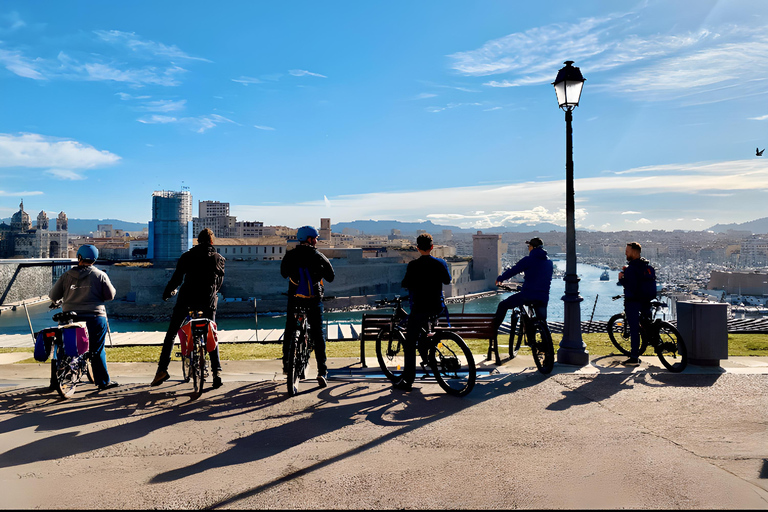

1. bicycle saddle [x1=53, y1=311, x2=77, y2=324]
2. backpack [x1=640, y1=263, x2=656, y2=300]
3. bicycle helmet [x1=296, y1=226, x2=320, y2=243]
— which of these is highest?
bicycle helmet [x1=296, y1=226, x2=320, y2=243]

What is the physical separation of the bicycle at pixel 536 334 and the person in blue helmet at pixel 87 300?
472cm

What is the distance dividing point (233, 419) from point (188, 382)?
1573 mm

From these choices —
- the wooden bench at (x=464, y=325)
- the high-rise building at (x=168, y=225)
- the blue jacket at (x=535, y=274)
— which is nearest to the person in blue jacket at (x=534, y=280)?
the blue jacket at (x=535, y=274)

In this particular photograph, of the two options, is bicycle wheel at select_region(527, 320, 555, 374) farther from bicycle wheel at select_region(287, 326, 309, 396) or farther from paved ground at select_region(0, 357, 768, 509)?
bicycle wheel at select_region(287, 326, 309, 396)

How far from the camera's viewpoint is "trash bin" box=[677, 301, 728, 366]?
253 inches

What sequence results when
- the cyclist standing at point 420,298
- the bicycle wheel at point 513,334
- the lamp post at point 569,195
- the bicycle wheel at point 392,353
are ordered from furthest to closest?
the lamp post at point 569,195 < the bicycle wheel at point 513,334 < the bicycle wheel at point 392,353 < the cyclist standing at point 420,298

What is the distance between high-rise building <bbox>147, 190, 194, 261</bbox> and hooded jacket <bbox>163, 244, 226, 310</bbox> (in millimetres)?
96309

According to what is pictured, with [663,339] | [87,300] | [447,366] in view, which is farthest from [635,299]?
[87,300]

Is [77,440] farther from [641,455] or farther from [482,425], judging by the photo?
[641,455]

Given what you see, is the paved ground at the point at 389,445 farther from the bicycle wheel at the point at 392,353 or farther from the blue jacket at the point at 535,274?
the blue jacket at the point at 535,274

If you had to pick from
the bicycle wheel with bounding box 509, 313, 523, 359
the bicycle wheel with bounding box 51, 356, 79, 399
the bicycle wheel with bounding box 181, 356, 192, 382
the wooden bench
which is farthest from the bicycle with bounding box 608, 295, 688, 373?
the bicycle wheel with bounding box 51, 356, 79, 399

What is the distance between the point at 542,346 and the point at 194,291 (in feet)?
13.6

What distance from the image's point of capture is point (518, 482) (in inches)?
126

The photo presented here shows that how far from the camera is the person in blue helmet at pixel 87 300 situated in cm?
547
